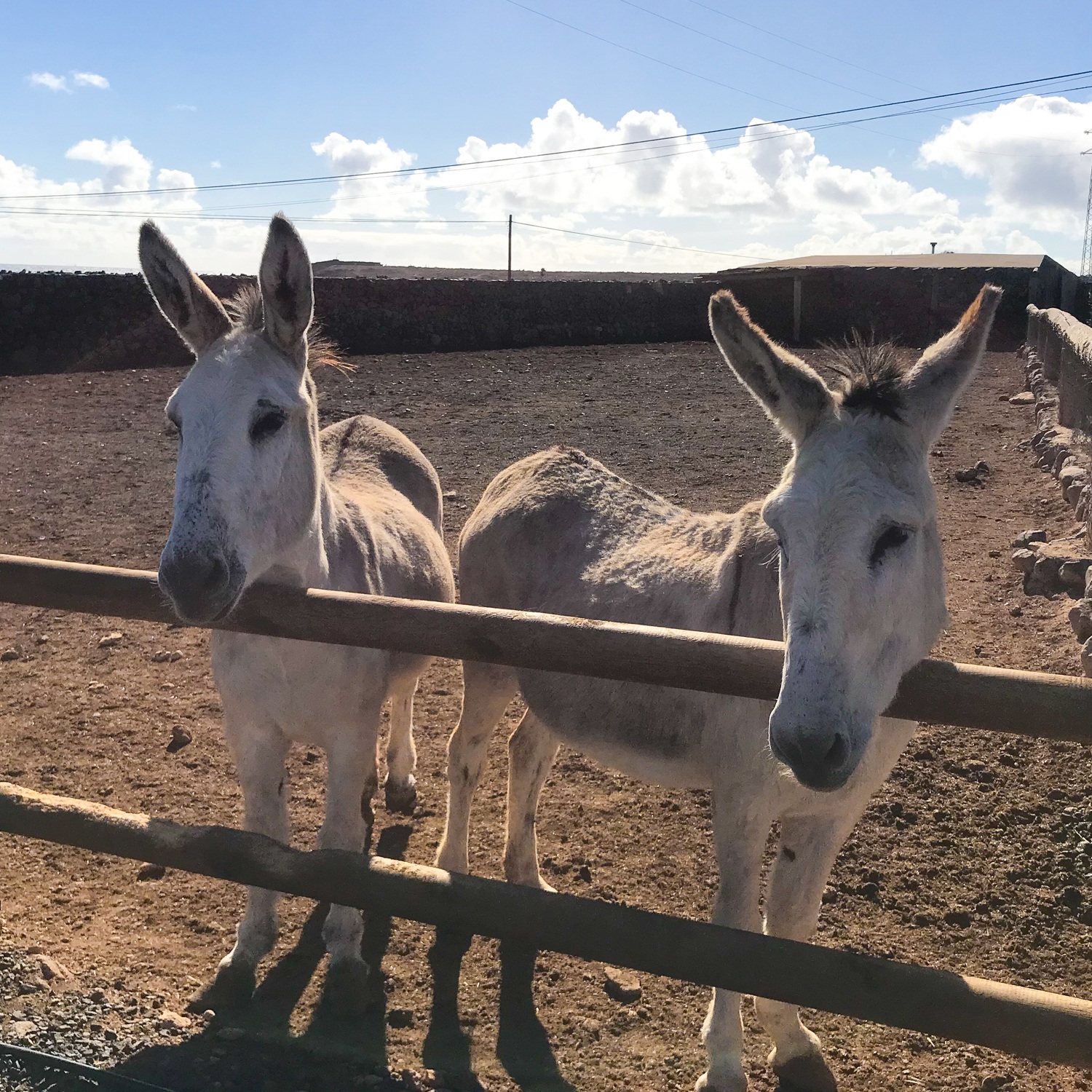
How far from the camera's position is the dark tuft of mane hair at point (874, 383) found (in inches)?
91.0

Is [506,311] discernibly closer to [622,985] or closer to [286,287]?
[286,287]

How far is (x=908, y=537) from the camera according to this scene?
85.9 inches

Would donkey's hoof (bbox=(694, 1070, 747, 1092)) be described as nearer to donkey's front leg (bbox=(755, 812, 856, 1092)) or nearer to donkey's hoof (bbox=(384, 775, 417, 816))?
donkey's front leg (bbox=(755, 812, 856, 1092))

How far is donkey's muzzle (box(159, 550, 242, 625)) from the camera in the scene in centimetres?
248

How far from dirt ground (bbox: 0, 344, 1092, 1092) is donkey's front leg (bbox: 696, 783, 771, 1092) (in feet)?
0.84

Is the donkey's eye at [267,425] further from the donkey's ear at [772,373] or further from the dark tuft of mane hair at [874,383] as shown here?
the dark tuft of mane hair at [874,383]

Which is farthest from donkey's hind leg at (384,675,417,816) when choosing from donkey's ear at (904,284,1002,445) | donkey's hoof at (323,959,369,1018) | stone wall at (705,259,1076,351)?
stone wall at (705,259,1076,351)

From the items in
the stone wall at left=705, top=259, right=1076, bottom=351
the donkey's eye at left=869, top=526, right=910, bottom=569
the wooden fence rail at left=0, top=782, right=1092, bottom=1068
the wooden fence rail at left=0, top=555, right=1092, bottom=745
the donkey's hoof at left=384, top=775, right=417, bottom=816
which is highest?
the stone wall at left=705, top=259, right=1076, bottom=351

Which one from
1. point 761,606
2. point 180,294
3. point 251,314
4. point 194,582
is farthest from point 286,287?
point 761,606

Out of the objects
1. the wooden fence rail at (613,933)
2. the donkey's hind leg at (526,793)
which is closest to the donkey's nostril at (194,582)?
the wooden fence rail at (613,933)

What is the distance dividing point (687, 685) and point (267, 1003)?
225 cm

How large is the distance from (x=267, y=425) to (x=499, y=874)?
2.44 m

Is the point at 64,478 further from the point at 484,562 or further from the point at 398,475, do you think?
the point at 484,562

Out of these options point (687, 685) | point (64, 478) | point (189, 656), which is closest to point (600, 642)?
point (687, 685)
